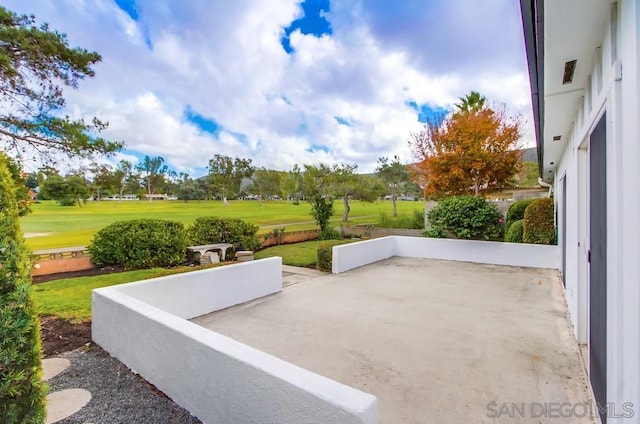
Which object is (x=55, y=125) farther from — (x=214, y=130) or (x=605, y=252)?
(x=605, y=252)

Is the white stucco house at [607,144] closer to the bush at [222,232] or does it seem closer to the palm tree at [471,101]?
the bush at [222,232]

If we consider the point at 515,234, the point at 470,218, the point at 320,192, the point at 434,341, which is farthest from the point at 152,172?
the point at 515,234

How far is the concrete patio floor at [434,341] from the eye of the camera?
9.22 feet

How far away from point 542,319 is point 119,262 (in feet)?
31.2

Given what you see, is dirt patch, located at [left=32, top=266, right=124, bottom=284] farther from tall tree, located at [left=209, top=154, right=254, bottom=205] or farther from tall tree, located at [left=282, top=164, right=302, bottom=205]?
tall tree, located at [left=282, top=164, right=302, bottom=205]

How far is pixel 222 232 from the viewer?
411 inches

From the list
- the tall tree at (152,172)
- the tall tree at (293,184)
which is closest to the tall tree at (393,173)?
the tall tree at (293,184)

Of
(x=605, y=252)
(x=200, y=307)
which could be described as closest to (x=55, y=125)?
(x=200, y=307)

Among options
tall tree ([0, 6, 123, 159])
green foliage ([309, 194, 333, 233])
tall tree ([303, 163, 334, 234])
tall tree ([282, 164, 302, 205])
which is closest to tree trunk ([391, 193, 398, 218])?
tall tree ([303, 163, 334, 234])

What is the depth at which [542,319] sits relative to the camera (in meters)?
4.86

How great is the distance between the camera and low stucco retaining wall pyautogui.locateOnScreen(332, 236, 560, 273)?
27.7ft

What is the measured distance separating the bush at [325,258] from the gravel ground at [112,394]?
533cm

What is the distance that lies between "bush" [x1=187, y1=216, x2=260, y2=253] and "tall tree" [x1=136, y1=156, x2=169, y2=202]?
214 centimetres

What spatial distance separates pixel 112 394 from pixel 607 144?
460 cm
